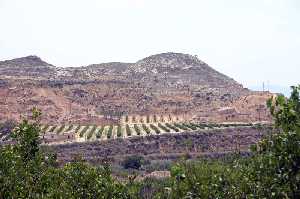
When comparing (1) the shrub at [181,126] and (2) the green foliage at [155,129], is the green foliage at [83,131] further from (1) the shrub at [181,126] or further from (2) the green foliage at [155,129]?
(1) the shrub at [181,126]

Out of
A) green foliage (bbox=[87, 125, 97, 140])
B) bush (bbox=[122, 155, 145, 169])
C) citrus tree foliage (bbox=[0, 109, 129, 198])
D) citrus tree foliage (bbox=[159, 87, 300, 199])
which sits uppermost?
citrus tree foliage (bbox=[159, 87, 300, 199])

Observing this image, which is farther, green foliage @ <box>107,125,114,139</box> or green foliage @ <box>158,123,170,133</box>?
green foliage @ <box>158,123,170,133</box>

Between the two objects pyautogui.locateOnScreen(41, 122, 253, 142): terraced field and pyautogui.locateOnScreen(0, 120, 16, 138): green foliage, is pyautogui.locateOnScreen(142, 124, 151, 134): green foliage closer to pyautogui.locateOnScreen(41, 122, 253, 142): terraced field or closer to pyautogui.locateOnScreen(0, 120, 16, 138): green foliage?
pyautogui.locateOnScreen(41, 122, 253, 142): terraced field

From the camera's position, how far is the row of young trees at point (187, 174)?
12.7 m

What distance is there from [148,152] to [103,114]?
37.9 meters

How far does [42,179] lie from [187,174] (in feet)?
23.4

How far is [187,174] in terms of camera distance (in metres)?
20.7

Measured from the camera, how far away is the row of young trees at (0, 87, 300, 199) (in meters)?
12.7

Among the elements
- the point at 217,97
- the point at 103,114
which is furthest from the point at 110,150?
the point at 217,97

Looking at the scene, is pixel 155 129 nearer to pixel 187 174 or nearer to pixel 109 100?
pixel 109 100

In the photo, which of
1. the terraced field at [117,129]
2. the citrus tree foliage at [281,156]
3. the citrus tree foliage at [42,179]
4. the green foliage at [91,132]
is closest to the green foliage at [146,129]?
the terraced field at [117,129]

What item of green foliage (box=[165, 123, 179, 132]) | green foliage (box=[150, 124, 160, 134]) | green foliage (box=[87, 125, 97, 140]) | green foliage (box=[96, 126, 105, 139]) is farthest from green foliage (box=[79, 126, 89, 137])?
green foliage (box=[165, 123, 179, 132])

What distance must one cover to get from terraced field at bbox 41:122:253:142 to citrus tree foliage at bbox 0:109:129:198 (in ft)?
264

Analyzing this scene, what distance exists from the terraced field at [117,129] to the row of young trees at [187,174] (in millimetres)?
80199
